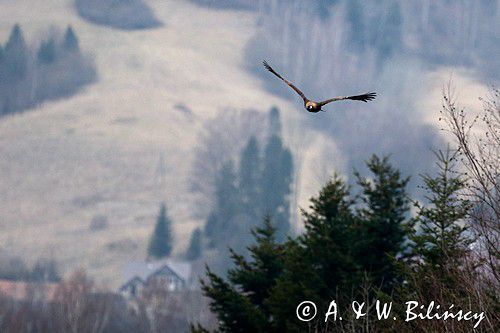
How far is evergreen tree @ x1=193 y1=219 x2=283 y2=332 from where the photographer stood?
32.9 m

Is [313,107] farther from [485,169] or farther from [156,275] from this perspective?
[156,275]

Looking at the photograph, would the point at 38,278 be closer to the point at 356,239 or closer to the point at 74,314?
the point at 74,314

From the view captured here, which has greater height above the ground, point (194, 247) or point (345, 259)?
point (345, 259)

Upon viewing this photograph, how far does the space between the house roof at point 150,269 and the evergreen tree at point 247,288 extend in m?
134

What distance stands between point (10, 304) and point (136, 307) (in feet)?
50.2

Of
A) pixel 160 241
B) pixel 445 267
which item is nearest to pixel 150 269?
pixel 160 241

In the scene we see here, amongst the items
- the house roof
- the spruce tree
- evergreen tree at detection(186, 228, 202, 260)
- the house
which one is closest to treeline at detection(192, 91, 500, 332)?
the spruce tree

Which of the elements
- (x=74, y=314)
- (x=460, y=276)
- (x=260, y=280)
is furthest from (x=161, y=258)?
(x=460, y=276)

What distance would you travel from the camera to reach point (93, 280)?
165 meters

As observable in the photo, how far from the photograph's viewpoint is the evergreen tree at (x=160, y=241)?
19088cm

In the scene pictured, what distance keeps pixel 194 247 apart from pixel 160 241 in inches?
228

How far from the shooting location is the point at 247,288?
34.2 m

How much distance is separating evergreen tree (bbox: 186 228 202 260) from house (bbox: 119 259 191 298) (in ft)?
26.0

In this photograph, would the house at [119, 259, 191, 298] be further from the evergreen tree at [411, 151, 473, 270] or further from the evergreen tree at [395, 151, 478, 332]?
the evergreen tree at [395, 151, 478, 332]
